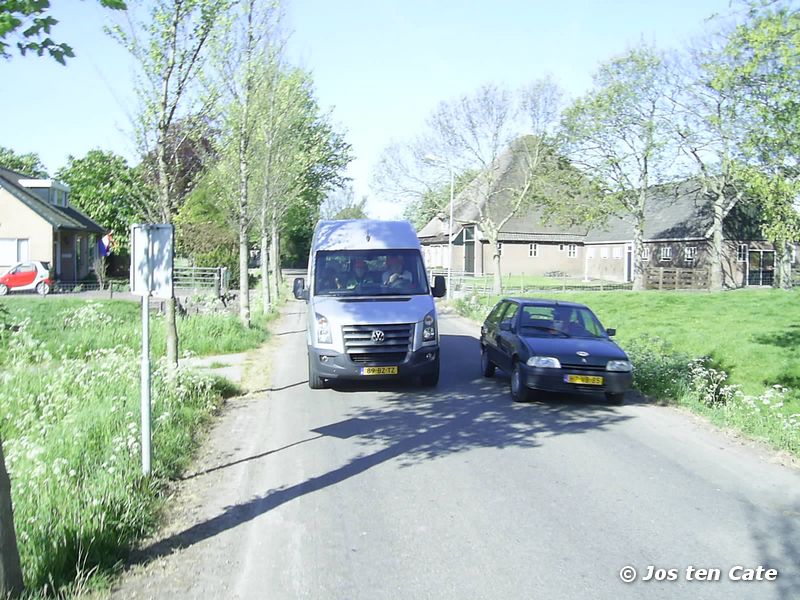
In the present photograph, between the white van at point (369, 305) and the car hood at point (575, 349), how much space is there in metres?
1.69

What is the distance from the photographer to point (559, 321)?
40.8ft

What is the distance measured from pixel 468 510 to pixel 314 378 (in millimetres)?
6276

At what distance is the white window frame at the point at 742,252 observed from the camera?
165 ft

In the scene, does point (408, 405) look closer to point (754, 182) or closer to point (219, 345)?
point (219, 345)

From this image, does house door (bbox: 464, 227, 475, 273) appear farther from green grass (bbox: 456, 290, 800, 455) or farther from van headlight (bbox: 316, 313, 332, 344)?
van headlight (bbox: 316, 313, 332, 344)

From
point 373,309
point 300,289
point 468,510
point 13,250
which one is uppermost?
point 13,250

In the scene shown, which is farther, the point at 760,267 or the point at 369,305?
the point at 760,267

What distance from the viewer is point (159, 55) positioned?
35.2 ft

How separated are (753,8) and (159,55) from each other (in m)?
8.45

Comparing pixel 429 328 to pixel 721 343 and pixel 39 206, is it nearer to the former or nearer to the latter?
pixel 721 343

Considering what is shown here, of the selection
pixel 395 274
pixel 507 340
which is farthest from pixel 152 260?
pixel 507 340

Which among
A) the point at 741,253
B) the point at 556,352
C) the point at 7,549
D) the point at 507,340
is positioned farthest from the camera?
the point at 741,253

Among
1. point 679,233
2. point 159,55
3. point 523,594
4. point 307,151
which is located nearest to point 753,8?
point 159,55

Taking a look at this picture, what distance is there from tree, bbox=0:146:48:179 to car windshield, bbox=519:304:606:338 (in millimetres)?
72131
